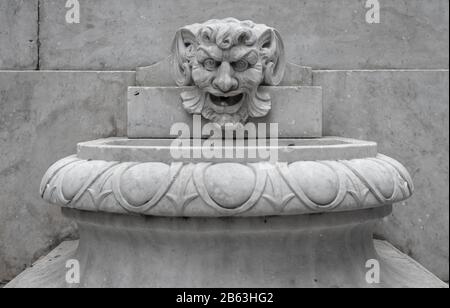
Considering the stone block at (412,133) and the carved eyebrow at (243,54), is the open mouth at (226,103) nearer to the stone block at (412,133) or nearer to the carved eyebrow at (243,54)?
the carved eyebrow at (243,54)

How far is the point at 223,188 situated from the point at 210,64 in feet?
2.75

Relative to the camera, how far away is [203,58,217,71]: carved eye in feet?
7.78

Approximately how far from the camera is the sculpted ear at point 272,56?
2504 mm

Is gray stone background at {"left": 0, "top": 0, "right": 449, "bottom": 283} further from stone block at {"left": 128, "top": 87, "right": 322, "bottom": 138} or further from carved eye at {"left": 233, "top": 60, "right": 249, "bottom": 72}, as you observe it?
carved eye at {"left": 233, "top": 60, "right": 249, "bottom": 72}

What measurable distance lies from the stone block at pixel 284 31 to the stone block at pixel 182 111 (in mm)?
402

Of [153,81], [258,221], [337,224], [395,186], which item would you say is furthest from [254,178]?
[153,81]

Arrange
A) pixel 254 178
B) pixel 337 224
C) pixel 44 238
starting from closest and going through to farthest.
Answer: pixel 254 178 → pixel 337 224 → pixel 44 238

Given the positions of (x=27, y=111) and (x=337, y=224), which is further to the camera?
(x=27, y=111)

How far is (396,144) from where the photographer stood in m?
2.89

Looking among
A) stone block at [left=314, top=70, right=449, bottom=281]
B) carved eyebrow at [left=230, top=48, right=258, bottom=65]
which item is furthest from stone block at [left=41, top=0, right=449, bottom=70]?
carved eyebrow at [left=230, top=48, right=258, bottom=65]

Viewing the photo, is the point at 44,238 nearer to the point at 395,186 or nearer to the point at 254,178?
the point at 254,178


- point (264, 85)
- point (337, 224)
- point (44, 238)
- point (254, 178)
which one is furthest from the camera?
point (44, 238)

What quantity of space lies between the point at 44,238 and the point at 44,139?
0.57 meters

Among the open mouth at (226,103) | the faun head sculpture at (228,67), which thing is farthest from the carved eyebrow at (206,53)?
the open mouth at (226,103)
